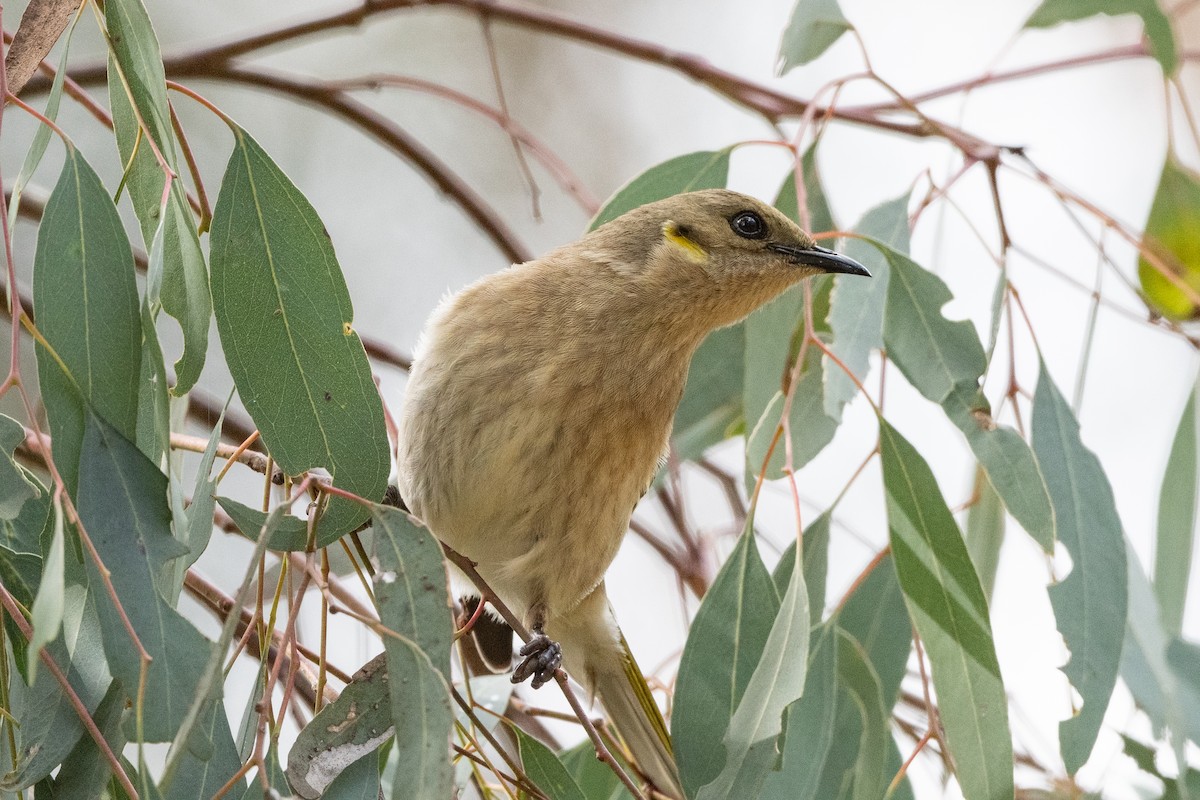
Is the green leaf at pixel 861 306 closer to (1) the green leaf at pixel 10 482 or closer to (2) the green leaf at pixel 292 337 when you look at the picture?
(2) the green leaf at pixel 292 337

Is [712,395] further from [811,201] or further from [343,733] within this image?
[343,733]

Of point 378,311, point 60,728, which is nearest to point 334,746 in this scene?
point 60,728

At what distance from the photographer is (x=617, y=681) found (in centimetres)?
319

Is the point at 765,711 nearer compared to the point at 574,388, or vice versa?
the point at 765,711

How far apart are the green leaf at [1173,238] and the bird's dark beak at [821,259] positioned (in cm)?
81

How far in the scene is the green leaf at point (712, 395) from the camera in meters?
3.28

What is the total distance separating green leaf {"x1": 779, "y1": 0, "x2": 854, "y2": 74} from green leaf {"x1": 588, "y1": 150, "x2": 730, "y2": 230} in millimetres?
314

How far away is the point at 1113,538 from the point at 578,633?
4.43ft

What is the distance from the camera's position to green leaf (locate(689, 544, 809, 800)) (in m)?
1.96

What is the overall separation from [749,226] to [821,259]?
260mm

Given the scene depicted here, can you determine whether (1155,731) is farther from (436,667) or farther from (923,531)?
(436,667)

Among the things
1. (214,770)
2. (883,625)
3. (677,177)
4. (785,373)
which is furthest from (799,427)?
(214,770)

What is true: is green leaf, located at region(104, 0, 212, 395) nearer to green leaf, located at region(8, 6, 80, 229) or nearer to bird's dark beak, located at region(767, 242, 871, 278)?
green leaf, located at region(8, 6, 80, 229)

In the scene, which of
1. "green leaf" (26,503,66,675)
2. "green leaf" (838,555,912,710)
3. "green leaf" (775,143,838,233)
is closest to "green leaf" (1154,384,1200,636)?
"green leaf" (838,555,912,710)
